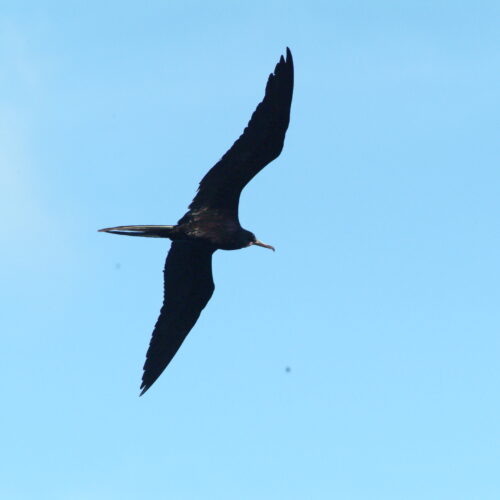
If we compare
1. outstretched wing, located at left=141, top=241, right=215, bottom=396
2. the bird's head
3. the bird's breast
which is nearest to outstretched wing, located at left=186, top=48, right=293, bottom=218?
the bird's breast

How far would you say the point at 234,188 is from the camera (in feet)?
70.1

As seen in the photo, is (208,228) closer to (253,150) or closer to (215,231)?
(215,231)

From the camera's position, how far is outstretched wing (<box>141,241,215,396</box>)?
73.5 ft

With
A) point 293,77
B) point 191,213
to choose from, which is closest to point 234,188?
point 191,213

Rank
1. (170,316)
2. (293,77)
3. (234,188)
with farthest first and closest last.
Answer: (170,316) → (234,188) → (293,77)

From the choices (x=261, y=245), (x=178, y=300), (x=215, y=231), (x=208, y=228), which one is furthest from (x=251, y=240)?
Result: (x=178, y=300)

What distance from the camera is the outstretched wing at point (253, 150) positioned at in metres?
20.0

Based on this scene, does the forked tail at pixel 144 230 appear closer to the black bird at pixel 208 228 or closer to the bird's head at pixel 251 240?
the black bird at pixel 208 228

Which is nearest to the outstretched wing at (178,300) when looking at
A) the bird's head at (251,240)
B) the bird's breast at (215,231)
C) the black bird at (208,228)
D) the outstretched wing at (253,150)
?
the black bird at (208,228)

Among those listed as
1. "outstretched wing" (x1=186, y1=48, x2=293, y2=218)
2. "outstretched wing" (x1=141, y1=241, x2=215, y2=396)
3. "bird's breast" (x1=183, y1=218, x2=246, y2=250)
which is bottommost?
"outstretched wing" (x1=141, y1=241, x2=215, y2=396)

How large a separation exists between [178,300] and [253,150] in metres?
3.57

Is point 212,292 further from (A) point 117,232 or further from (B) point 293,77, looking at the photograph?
(B) point 293,77

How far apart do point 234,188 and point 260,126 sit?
1478 millimetres

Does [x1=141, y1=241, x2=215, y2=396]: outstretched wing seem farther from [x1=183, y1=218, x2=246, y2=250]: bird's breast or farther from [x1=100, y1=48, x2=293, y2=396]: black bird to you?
[x1=183, y1=218, x2=246, y2=250]: bird's breast
